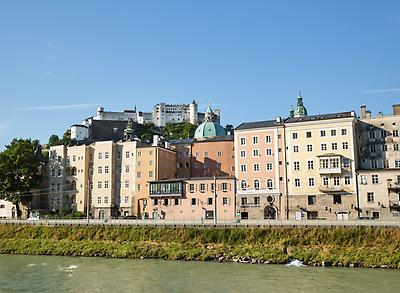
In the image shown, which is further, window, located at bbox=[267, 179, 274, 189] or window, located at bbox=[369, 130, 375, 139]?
window, located at bbox=[267, 179, 274, 189]

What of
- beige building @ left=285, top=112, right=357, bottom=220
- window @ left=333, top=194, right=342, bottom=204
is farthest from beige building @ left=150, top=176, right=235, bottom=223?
window @ left=333, top=194, right=342, bottom=204

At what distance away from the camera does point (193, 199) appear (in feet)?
251

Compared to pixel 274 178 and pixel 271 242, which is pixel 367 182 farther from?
pixel 271 242

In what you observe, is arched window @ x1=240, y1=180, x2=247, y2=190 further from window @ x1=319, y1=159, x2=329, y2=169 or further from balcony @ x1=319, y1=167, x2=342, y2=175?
window @ x1=319, y1=159, x2=329, y2=169

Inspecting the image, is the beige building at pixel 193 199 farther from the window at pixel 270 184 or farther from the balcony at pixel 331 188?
the balcony at pixel 331 188

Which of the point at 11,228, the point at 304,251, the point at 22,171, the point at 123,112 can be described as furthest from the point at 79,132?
the point at 304,251

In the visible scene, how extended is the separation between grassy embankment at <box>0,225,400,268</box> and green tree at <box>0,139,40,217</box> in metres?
20.9

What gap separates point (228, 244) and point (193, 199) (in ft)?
75.2

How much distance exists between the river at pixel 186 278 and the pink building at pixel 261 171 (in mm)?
26093

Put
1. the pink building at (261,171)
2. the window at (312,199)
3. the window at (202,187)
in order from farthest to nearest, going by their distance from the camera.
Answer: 1. the window at (202,187)
2. the pink building at (261,171)
3. the window at (312,199)

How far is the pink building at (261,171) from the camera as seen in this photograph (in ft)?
236

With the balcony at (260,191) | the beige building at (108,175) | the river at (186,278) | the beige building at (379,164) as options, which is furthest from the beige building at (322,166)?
the river at (186,278)

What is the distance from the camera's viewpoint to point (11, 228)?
6956 centimetres

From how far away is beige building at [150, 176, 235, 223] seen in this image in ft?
245
